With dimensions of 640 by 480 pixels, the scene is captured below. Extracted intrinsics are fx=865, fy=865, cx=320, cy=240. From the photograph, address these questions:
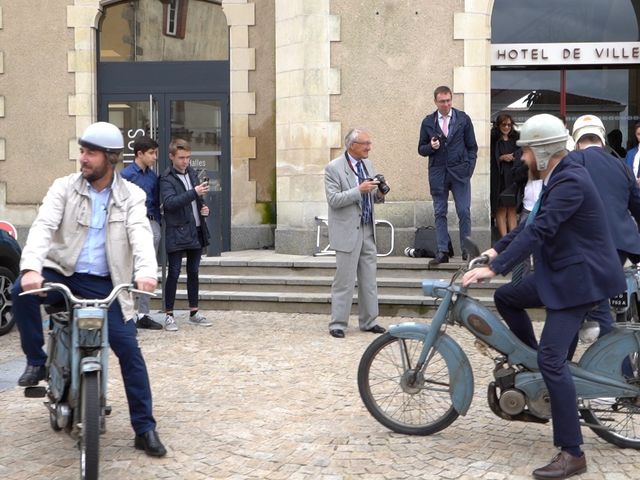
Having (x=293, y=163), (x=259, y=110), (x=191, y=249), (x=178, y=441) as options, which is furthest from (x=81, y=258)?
(x=259, y=110)

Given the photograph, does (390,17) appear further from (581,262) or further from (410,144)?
(581,262)

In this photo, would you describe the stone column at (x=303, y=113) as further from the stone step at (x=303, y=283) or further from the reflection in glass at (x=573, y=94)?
the reflection in glass at (x=573, y=94)

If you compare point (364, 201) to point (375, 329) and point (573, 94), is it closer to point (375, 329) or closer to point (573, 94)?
point (375, 329)

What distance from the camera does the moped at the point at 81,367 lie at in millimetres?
4016

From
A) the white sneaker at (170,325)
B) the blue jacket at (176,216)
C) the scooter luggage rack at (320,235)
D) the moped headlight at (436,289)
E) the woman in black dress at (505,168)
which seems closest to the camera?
the moped headlight at (436,289)

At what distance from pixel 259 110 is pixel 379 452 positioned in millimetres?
8013

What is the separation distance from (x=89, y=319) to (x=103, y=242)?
1.89ft

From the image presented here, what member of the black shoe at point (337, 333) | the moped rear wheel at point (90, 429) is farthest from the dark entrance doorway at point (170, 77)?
the moped rear wheel at point (90, 429)

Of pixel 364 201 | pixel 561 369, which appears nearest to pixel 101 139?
pixel 561 369

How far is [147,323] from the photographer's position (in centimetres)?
849

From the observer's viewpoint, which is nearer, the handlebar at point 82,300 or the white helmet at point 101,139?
the handlebar at point 82,300

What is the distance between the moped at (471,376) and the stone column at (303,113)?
19.8ft

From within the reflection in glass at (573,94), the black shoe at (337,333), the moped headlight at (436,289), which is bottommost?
the black shoe at (337,333)

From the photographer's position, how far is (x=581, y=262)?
4.25 meters
